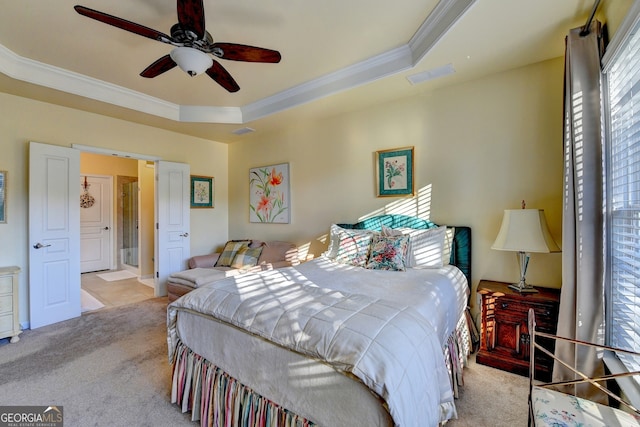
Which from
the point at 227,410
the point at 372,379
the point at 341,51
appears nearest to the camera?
the point at 372,379

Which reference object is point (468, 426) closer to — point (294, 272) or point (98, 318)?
point (294, 272)

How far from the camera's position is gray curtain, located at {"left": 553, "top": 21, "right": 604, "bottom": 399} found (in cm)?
176

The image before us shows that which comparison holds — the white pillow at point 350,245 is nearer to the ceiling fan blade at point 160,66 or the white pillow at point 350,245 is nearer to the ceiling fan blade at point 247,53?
the ceiling fan blade at point 247,53

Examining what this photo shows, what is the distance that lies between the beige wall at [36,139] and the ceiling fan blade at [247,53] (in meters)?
2.84

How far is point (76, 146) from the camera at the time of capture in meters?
3.60

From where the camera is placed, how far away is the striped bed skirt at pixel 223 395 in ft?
4.66

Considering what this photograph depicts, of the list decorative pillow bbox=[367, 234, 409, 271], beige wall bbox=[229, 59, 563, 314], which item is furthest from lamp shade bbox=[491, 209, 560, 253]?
decorative pillow bbox=[367, 234, 409, 271]

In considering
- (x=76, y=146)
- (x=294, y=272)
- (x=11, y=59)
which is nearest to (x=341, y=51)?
(x=294, y=272)

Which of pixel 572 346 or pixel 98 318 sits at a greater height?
pixel 572 346

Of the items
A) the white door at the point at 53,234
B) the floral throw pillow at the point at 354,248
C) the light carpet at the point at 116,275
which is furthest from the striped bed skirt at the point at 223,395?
the light carpet at the point at 116,275

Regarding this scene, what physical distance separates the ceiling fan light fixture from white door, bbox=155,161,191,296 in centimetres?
272

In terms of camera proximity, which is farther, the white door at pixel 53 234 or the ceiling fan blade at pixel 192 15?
the white door at pixel 53 234

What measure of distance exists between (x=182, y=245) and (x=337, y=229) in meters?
2.84

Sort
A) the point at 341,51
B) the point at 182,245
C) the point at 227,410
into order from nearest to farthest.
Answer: the point at 227,410
the point at 341,51
the point at 182,245
